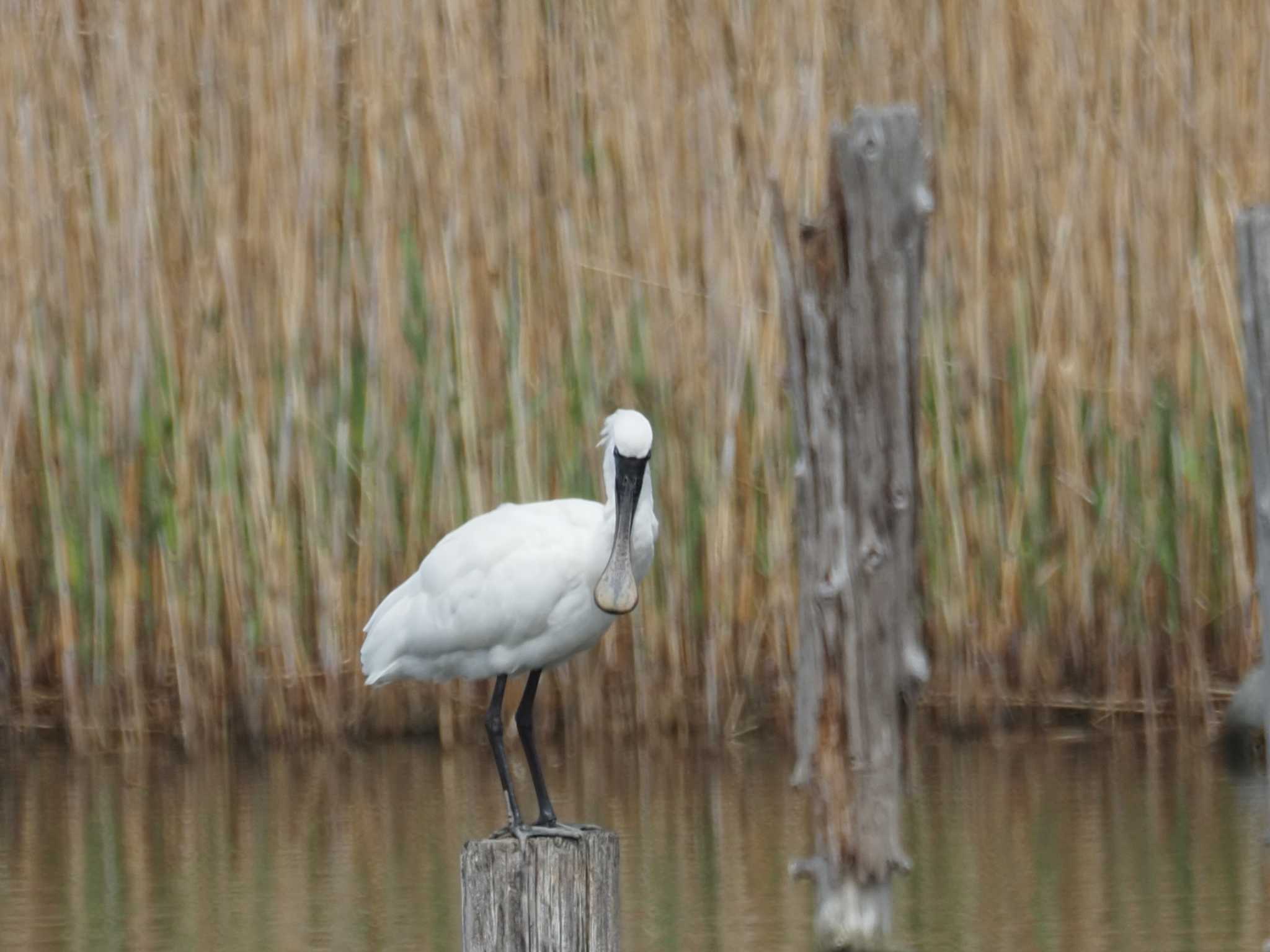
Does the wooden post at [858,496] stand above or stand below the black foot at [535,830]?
above

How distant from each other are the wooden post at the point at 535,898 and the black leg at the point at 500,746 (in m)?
0.77

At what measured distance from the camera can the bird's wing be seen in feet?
16.1

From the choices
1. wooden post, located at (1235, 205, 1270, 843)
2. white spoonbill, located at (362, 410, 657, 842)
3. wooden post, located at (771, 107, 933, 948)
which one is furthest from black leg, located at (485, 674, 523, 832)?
wooden post, located at (1235, 205, 1270, 843)

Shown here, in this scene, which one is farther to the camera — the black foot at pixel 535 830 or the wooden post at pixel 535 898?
the black foot at pixel 535 830

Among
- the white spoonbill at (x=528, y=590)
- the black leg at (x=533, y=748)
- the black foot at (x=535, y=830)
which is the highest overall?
the white spoonbill at (x=528, y=590)

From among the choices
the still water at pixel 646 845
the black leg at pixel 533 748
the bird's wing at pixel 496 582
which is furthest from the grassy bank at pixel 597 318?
the bird's wing at pixel 496 582

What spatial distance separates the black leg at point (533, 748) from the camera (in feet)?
15.7

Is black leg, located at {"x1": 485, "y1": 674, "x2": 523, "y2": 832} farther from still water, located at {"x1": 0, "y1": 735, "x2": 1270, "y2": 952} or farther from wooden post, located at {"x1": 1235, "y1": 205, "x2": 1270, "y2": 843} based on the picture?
wooden post, located at {"x1": 1235, "y1": 205, "x2": 1270, "y2": 843}

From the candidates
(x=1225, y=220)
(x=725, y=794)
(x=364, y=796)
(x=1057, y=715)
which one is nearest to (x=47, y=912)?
(x=364, y=796)

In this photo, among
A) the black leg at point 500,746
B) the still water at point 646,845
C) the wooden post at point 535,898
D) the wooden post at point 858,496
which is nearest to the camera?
the wooden post at point 535,898

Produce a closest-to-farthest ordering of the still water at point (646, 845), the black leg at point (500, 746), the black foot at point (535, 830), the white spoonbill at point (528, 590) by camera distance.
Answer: the black foot at point (535, 830) → the black leg at point (500, 746) → the white spoonbill at point (528, 590) → the still water at point (646, 845)

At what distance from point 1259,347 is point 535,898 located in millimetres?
1315

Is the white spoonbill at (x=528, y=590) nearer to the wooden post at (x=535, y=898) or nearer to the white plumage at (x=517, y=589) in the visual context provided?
the white plumage at (x=517, y=589)

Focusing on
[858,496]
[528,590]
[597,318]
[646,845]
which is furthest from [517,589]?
[597,318]
